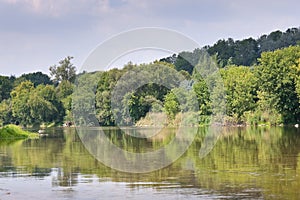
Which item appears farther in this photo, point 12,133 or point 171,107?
point 171,107

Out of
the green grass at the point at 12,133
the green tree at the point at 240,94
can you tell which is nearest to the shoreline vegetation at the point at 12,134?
the green grass at the point at 12,133

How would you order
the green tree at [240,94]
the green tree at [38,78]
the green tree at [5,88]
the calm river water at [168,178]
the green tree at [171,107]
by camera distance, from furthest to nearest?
the green tree at [38,78]
the green tree at [5,88]
the green tree at [171,107]
the green tree at [240,94]
the calm river water at [168,178]

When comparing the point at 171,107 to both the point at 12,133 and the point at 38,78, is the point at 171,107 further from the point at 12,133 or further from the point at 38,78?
the point at 38,78

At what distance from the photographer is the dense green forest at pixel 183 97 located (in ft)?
235

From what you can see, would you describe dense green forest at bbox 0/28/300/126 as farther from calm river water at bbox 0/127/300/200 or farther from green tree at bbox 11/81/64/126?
calm river water at bbox 0/127/300/200

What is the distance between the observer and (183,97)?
8212cm

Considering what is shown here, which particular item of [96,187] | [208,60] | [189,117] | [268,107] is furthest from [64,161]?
[208,60]

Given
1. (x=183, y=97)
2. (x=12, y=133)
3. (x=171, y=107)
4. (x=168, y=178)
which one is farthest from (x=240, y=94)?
(x=168, y=178)

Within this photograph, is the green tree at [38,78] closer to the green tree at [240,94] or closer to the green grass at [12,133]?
the green tree at [240,94]

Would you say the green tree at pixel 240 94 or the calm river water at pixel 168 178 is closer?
the calm river water at pixel 168 178

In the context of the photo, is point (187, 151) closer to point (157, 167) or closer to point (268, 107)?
point (157, 167)

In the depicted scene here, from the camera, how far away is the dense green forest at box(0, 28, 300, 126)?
71625 mm

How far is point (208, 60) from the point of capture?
108 meters

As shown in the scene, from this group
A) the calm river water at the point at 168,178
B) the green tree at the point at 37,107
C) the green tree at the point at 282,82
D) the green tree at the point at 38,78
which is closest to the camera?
the calm river water at the point at 168,178
